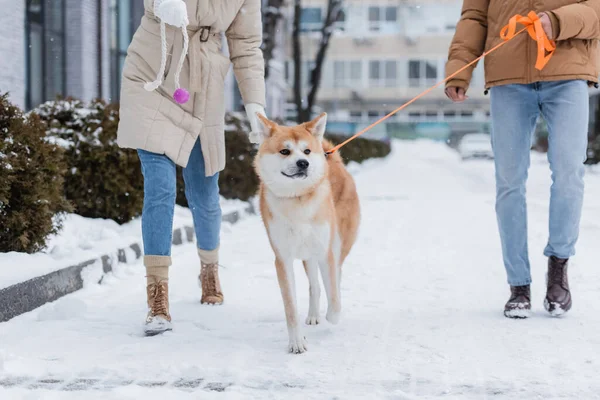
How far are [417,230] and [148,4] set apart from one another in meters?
5.73

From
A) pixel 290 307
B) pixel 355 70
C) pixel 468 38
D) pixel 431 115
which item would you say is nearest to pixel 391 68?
pixel 355 70

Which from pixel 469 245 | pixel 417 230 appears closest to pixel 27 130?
pixel 469 245

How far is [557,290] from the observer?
468cm

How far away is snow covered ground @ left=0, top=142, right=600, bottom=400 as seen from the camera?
3.38 m

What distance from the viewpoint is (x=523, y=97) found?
15.6 feet

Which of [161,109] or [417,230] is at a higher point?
[161,109]

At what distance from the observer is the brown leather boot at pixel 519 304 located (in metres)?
4.67

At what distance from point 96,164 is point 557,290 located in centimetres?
461

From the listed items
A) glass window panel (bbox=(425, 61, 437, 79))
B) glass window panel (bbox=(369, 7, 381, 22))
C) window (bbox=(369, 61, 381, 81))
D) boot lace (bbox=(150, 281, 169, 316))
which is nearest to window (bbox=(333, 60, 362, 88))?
window (bbox=(369, 61, 381, 81))

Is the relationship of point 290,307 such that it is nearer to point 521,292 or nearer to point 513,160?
point 521,292

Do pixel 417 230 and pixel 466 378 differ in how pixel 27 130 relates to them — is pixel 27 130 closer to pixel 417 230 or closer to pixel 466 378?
pixel 466 378

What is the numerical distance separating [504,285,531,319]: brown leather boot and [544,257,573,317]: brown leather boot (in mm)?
116

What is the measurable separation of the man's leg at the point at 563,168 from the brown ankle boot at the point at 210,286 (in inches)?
81.2

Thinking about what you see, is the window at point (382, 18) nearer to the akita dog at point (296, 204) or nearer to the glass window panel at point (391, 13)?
the glass window panel at point (391, 13)
